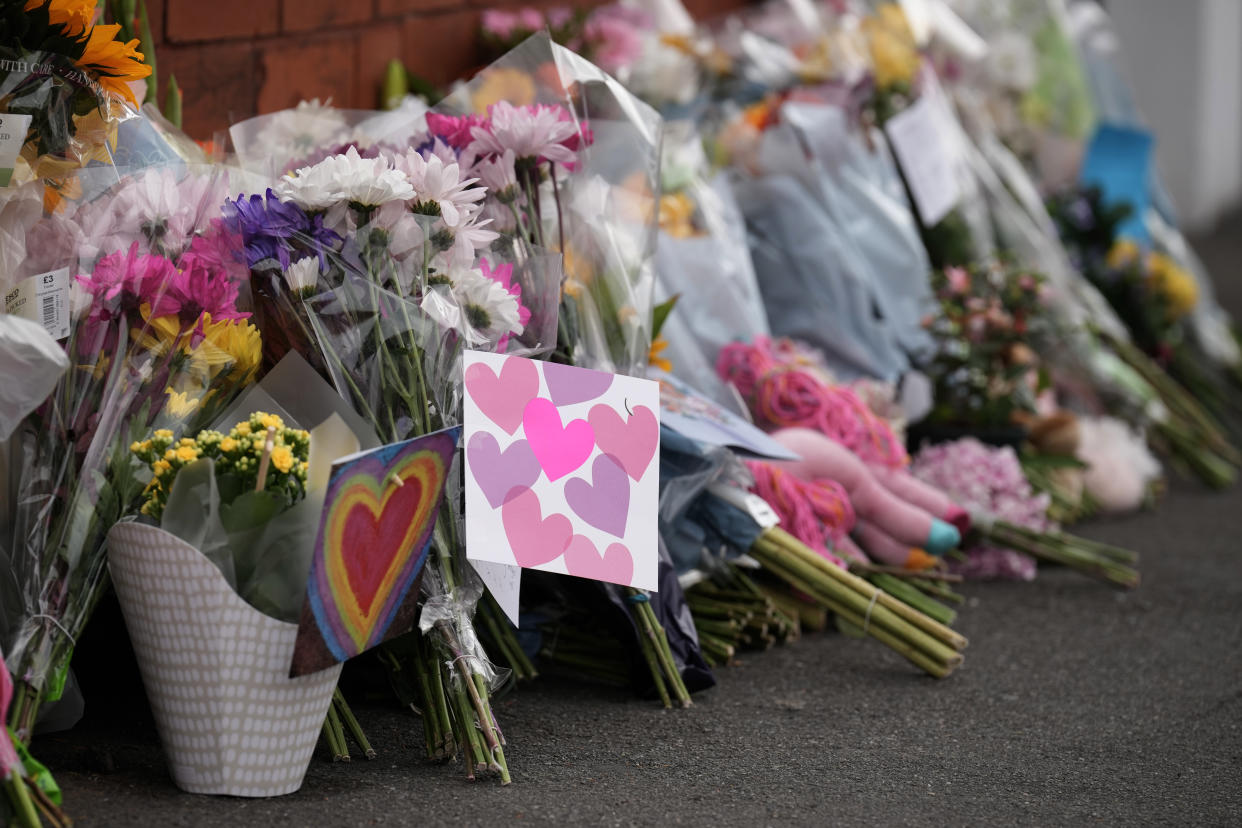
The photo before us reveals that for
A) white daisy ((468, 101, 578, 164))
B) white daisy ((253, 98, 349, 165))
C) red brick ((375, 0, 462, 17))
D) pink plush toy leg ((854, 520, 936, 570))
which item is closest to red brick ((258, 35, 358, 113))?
red brick ((375, 0, 462, 17))

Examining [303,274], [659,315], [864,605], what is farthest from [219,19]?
[864,605]

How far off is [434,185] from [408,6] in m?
1.62

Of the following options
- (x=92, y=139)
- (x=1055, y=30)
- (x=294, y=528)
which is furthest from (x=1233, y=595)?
(x=1055, y=30)

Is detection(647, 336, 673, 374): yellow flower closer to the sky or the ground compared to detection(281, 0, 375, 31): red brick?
closer to the ground

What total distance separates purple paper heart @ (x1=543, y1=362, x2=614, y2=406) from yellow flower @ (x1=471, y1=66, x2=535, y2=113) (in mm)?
540

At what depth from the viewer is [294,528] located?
162cm

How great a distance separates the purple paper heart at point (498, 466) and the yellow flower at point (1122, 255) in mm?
3356

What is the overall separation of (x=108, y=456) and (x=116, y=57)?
1.66 feet

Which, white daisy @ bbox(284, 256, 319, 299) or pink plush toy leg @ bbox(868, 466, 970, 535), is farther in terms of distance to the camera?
pink plush toy leg @ bbox(868, 466, 970, 535)

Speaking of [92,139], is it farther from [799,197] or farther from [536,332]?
[799,197]

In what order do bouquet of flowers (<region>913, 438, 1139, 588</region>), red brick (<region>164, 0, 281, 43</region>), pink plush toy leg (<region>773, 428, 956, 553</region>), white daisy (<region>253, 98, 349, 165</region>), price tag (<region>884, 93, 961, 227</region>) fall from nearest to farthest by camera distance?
white daisy (<region>253, 98, 349, 165</region>), red brick (<region>164, 0, 281, 43</region>), pink plush toy leg (<region>773, 428, 956, 553</region>), bouquet of flowers (<region>913, 438, 1139, 588</region>), price tag (<region>884, 93, 961, 227</region>)

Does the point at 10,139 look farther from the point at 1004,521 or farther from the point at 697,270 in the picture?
the point at 1004,521

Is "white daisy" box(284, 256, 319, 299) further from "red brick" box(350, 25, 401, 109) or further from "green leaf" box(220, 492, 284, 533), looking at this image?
"red brick" box(350, 25, 401, 109)

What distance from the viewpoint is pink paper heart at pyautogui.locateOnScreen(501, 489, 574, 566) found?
181 cm
